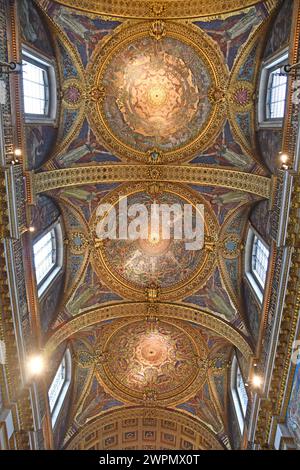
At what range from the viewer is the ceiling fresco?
13617 mm

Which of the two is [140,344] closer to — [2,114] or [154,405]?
[154,405]

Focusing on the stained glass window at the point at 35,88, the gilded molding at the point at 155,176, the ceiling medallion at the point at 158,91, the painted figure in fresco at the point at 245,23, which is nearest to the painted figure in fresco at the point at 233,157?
the gilded molding at the point at 155,176

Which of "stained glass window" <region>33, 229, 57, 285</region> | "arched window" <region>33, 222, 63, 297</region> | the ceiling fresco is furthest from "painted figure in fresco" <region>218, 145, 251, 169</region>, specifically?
"stained glass window" <region>33, 229, 57, 285</region>

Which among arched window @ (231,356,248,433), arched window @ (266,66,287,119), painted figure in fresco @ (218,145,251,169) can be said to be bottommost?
arched window @ (231,356,248,433)

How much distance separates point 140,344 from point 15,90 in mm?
12041

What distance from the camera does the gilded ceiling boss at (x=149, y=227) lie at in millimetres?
10969

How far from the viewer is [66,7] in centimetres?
1273

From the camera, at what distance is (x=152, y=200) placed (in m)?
16.5

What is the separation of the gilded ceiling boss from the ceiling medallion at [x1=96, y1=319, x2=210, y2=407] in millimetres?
64

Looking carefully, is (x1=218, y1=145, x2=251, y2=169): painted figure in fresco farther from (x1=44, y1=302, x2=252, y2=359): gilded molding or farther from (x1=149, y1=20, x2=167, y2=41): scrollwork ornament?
(x1=44, y1=302, x2=252, y2=359): gilded molding

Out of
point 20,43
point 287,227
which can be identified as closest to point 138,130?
point 20,43

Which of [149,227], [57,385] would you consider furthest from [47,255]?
[57,385]

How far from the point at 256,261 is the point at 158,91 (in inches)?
285

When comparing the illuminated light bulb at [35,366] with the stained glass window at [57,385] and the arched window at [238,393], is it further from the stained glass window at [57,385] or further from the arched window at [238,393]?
the arched window at [238,393]
